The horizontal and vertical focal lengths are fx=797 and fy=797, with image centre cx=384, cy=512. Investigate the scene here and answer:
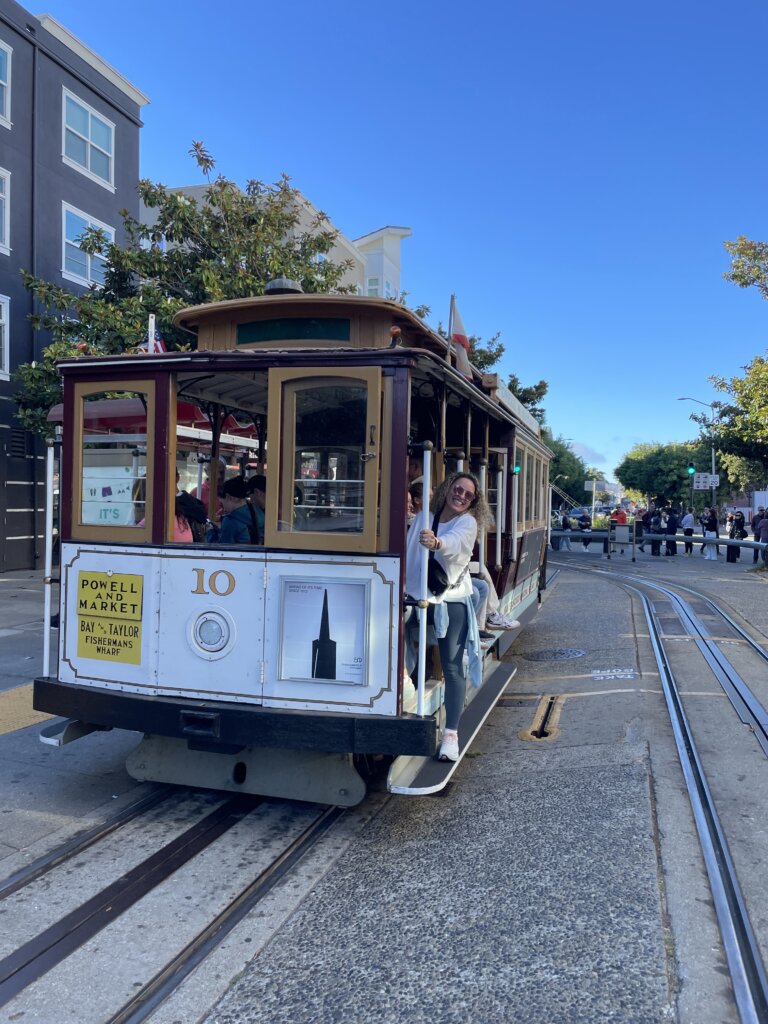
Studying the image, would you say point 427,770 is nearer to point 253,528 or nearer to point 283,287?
point 253,528

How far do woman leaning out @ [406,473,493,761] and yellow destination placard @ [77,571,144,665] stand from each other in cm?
152

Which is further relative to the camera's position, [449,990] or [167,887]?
[167,887]

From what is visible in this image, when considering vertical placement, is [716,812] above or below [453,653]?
below

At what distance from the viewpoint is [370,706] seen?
13.2 ft

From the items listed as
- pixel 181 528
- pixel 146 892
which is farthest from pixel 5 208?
pixel 146 892

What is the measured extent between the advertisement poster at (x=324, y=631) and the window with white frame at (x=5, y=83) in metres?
16.0

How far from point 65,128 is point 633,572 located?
53.0 ft

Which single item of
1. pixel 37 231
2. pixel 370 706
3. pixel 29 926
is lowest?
pixel 29 926

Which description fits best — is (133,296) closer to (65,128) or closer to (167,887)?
(65,128)

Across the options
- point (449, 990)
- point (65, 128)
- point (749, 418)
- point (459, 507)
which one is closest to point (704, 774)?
point (459, 507)

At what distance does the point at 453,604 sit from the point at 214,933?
82.1 inches

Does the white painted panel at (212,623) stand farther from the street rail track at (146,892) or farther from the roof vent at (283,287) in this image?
the roof vent at (283,287)

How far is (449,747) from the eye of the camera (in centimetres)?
443

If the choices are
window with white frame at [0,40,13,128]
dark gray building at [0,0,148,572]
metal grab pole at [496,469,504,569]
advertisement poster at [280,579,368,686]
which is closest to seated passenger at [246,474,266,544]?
advertisement poster at [280,579,368,686]
